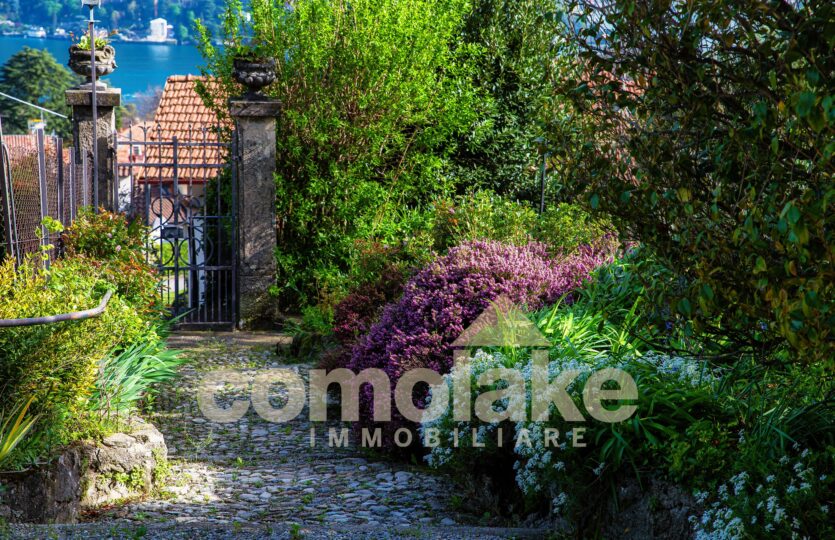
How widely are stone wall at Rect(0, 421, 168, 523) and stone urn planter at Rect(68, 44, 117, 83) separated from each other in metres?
5.93

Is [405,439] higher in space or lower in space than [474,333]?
lower

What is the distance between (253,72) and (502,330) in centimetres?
565

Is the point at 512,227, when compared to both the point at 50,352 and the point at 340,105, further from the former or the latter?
the point at 50,352

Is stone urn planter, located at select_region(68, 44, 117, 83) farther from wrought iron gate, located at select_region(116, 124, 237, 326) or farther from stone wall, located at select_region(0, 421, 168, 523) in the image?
stone wall, located at select_region(0, 421, 168, 523)

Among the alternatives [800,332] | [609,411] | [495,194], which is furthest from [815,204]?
[495,194]

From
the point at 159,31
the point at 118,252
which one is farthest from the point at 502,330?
the point at 159,31

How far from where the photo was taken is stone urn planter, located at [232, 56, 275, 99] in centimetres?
980

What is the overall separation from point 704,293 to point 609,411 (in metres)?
1.58

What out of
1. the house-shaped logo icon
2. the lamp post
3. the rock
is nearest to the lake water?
the lamp post

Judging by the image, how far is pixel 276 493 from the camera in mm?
5012

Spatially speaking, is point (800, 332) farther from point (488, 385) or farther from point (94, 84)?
point (94, 84)

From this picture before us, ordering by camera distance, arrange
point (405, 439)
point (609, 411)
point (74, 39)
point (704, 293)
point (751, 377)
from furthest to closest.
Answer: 1. point (74, 39)
2. point (405, 439)
3. point (609, 411)
4. point (751, 377)
5. point (704, 293)

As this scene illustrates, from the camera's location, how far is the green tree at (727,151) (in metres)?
2.23

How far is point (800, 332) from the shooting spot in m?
2.32
